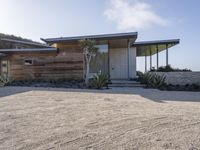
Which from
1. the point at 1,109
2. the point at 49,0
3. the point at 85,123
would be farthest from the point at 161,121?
the point at 49,0

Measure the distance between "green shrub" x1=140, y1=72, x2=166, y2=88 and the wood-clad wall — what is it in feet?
15.2

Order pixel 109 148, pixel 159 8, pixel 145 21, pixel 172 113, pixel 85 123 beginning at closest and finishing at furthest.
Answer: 1. pixel 109 148
2. pixel 85 123
3. pixel 172 113
4. pixel 159 8
5. pixel 145 21

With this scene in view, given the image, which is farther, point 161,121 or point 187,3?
point 187,3

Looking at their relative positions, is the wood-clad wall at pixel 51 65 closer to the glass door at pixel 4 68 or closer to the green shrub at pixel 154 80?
the glass door at pixel 4 68

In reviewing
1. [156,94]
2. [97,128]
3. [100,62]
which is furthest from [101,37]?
[97,128]

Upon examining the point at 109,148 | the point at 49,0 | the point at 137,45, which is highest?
the point at 49,0

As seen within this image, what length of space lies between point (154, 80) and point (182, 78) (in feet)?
7.78

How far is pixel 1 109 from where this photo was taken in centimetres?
709

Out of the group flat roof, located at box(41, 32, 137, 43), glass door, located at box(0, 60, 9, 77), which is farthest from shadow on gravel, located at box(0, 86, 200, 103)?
glass door, located at box(0, 60, 9, 77)

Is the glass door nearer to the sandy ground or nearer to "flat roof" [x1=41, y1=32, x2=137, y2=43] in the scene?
"flat roof" [x1=41, y1=32, x2=137, y2=43]

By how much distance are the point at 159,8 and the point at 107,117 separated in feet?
36.9

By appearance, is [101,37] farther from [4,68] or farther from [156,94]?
[4,68]

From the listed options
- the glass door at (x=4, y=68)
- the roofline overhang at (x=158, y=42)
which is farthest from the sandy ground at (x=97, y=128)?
the glass door at (x=4, y=68)

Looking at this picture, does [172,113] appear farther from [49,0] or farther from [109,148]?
[49,0]
